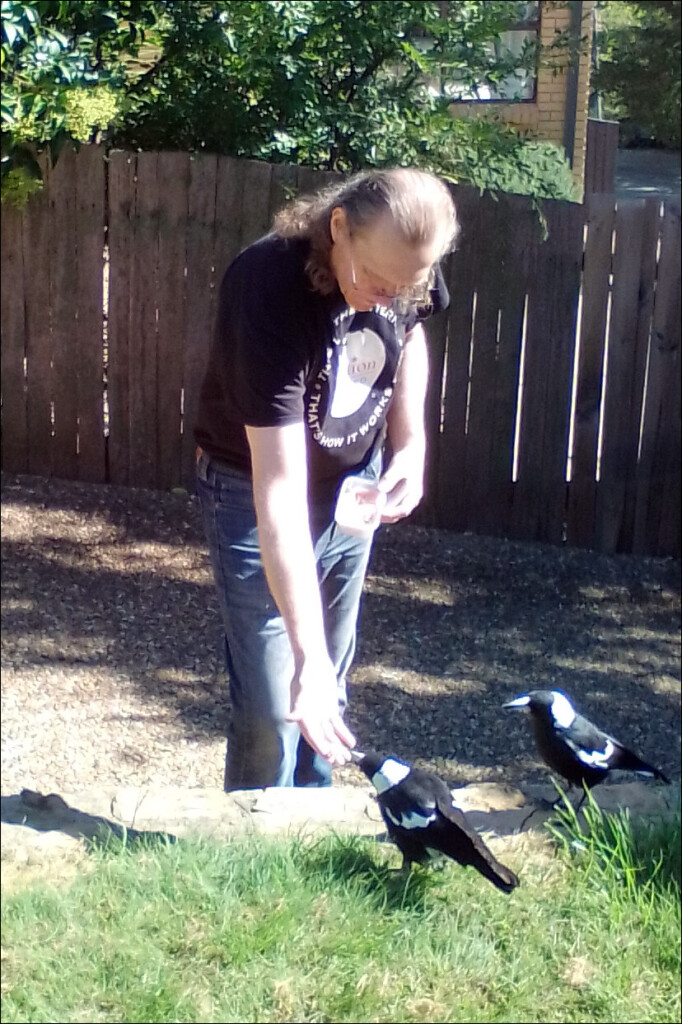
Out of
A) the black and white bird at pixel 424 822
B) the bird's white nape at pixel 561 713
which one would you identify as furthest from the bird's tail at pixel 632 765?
the black and white bird at pixel 424 822

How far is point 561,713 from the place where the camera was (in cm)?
312

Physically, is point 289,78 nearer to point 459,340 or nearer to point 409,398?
point 459,340

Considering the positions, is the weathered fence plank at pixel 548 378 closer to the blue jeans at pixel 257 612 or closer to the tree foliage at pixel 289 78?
the tree foliage at pixel 289 78

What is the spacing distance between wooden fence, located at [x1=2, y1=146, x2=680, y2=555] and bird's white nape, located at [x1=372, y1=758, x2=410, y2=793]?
11.1 ft

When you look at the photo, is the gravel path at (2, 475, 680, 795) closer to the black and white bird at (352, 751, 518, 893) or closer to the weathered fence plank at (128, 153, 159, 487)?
the weathered fence plank at (128, 153, 159, 487)

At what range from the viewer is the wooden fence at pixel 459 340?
5777 millimetres

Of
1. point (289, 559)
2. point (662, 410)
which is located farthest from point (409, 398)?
point (662, 410)

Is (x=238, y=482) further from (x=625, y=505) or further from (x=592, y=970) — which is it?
(x=625, y=505)

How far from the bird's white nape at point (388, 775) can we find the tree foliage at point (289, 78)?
12.4 feet

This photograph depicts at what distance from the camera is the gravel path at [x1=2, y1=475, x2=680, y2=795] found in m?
4.22

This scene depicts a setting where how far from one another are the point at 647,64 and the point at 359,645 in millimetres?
15538

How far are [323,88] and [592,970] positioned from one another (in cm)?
466

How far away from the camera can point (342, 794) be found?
3.22 m

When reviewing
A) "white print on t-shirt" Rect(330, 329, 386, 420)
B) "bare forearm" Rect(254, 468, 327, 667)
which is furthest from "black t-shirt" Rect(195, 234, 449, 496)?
"bare forearm" Rect(254, 468, 327, 667)
